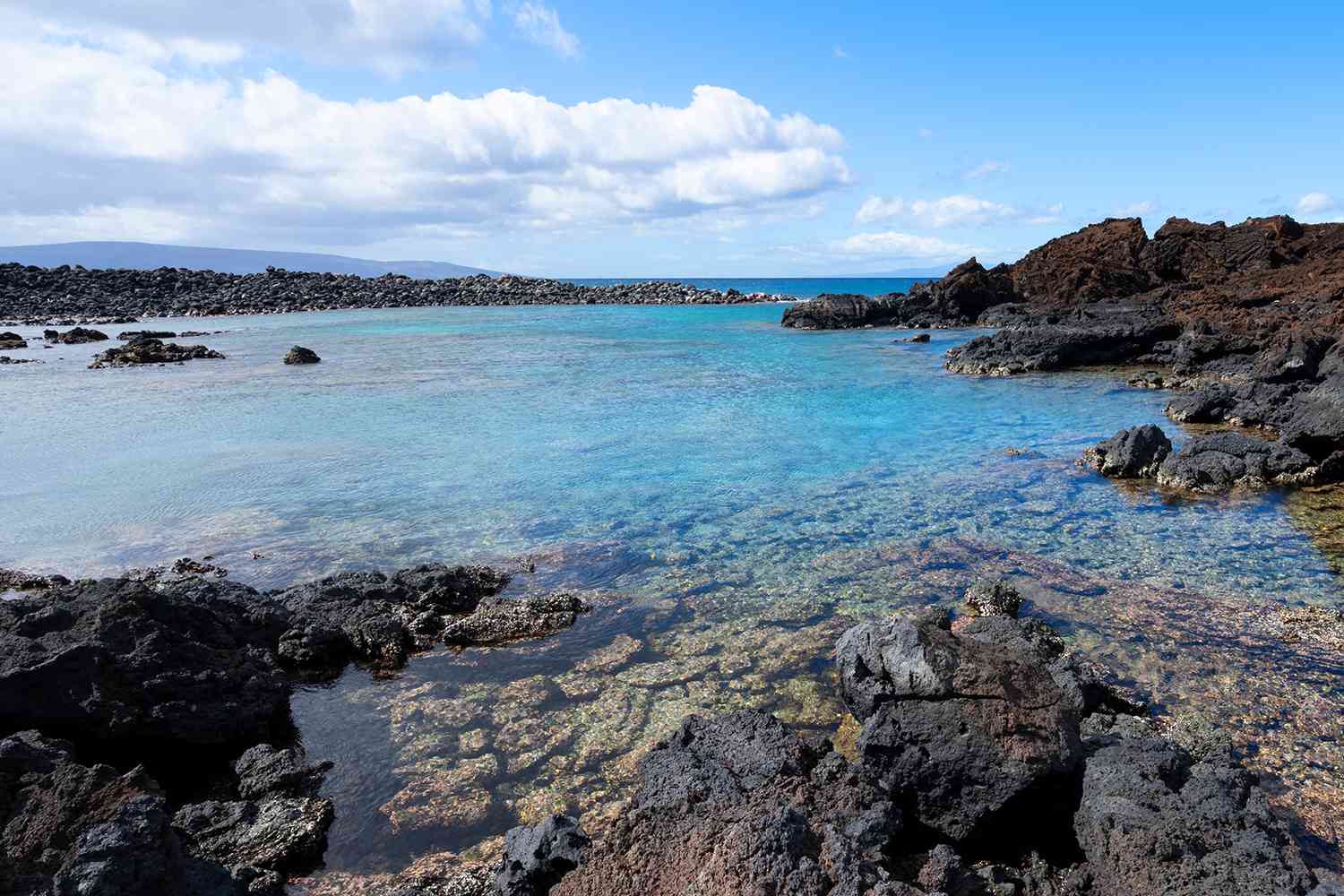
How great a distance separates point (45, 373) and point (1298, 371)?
4884 cm

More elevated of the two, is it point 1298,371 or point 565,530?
point 1298,371

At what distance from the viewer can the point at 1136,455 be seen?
16.1 meters

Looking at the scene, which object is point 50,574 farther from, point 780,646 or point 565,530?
point 780,646

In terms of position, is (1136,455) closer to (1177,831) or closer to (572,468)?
(572,468)

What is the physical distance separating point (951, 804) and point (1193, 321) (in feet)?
124

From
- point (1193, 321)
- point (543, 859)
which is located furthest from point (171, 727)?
point (1193, 321)

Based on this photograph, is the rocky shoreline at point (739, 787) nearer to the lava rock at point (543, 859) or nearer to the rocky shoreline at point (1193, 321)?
the lava rock at point (543, 859)

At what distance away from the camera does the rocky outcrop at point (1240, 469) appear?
49.5 ft

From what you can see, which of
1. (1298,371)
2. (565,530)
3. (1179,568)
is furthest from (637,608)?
(1298,371)

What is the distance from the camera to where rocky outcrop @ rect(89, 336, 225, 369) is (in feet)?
129

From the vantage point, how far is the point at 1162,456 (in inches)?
641

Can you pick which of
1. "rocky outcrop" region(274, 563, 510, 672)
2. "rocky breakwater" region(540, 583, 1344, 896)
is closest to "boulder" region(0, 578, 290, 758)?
"rocky outcrop" region(274, 563, 510, 672)

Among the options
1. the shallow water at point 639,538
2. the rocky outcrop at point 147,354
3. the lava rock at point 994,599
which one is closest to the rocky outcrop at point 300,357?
the rocky outcrop at point 147,354

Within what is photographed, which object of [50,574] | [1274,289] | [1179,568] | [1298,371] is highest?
[1274,289]
